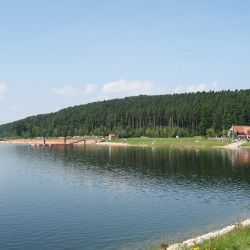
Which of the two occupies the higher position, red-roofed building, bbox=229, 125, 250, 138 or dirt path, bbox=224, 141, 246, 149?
red-roofed building, bbox=229, 125, 250, 138

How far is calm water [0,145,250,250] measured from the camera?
40.1 m

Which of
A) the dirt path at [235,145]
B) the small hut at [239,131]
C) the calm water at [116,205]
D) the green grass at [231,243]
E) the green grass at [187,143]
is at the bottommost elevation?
the calm water at [116,205]

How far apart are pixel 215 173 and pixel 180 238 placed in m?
47.7

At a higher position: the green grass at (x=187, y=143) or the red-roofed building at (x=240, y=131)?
the red-roofed building at (x=240, y=131)

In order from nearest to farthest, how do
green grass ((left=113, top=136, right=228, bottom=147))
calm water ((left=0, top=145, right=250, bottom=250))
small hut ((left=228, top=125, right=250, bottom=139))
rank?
calm water ((left=0, top=145, right=250, bottom=250)), green grass ((left=113, top=136, right=228, bottom=147)), small hut ((left=228, top=125, right=250, bottom=139))

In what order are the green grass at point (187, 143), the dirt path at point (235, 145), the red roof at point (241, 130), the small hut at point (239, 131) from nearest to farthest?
the dirt path at point (235, 145) → the green grass at point (187, 143) → the small hut at point (239, 131) → the red roof at point (241, 130)

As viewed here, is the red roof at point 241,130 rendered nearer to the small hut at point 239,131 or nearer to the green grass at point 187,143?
the small hut at point 239,131

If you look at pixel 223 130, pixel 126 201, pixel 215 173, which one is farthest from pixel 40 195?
pixel 223 130

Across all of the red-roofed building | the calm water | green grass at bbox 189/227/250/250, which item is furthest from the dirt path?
green grass at bbox 189/227/250/250

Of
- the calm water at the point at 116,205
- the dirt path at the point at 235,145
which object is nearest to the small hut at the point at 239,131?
the dirt path at the point at 235,145

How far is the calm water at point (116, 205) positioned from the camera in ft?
132

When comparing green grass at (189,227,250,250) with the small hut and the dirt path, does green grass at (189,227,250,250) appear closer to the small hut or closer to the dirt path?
the dirt path

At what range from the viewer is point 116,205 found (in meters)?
55.0

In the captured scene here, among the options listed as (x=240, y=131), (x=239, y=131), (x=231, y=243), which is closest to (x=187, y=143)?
(x=239, y=131)
